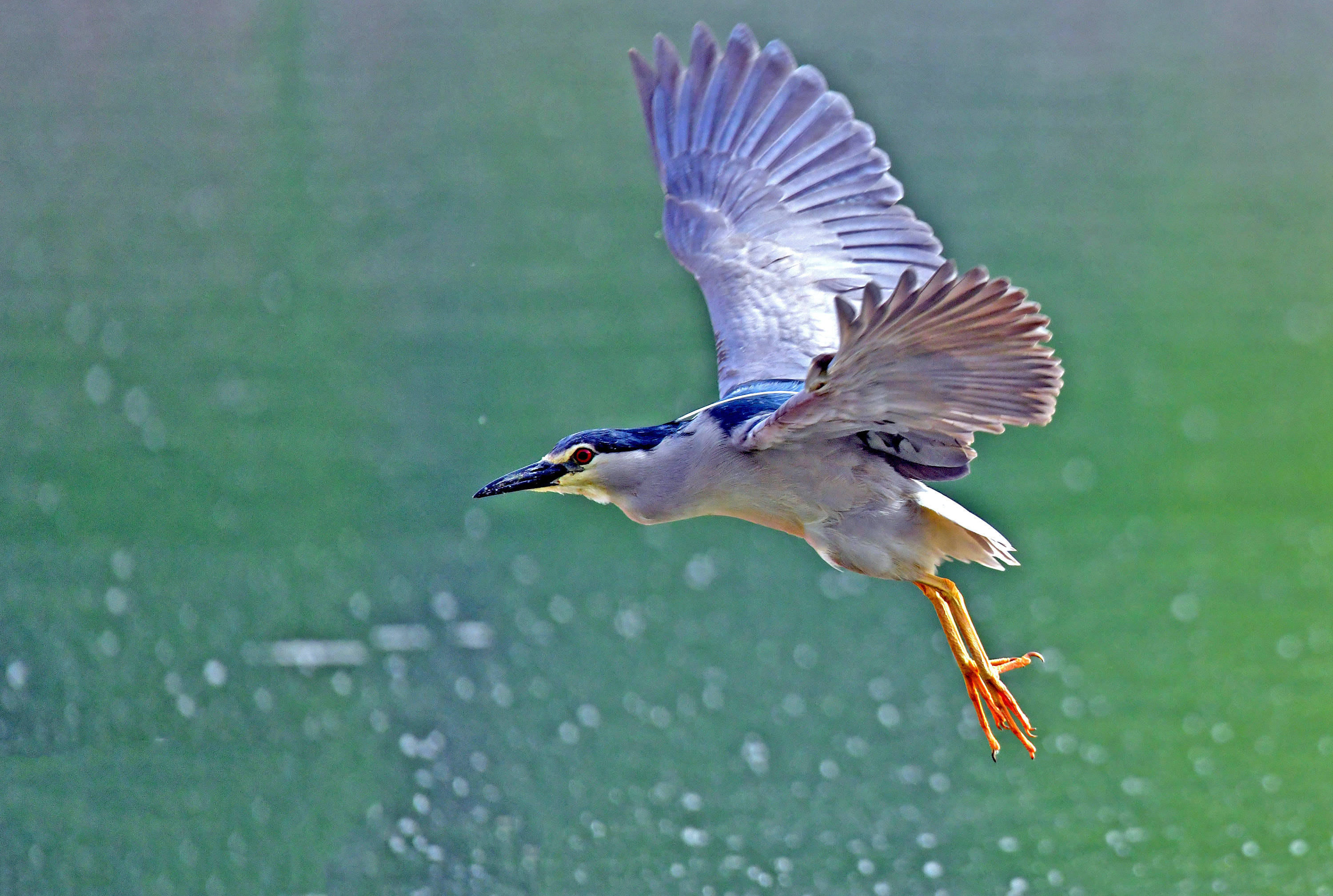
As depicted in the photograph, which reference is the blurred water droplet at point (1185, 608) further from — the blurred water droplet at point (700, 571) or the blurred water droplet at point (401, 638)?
the blurred water droplet at point (401, 638)

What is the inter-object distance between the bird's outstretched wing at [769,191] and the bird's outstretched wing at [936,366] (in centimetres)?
80

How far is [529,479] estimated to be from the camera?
3166mm

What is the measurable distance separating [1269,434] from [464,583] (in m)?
3.07

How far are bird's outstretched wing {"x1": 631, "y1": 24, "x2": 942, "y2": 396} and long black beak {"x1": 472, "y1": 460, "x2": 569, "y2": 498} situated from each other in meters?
0.63

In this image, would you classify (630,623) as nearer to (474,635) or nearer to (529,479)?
(474,635)

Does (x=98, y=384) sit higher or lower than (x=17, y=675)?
lower

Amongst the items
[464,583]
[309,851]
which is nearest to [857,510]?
[309,851]

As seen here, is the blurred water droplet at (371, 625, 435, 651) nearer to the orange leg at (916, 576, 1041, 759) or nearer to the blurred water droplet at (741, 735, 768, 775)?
the blurred water droplet at (741, 735, 768, 775)

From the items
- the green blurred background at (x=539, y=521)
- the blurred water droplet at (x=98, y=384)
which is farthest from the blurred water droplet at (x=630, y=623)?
the blurred water droplet at (x=98, y=384)

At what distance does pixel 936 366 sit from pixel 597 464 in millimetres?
693

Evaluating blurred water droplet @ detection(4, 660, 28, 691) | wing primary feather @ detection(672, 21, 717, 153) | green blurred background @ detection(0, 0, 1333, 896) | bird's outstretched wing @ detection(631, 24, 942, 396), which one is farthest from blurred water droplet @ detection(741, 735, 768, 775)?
blurred water droplet @ detection(4, 660, 28, 691)

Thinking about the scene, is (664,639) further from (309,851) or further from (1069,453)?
(1069,453)

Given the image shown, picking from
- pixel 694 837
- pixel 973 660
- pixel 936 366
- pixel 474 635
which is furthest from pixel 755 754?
pixel 936 366

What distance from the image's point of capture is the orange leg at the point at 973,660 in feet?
11.0
